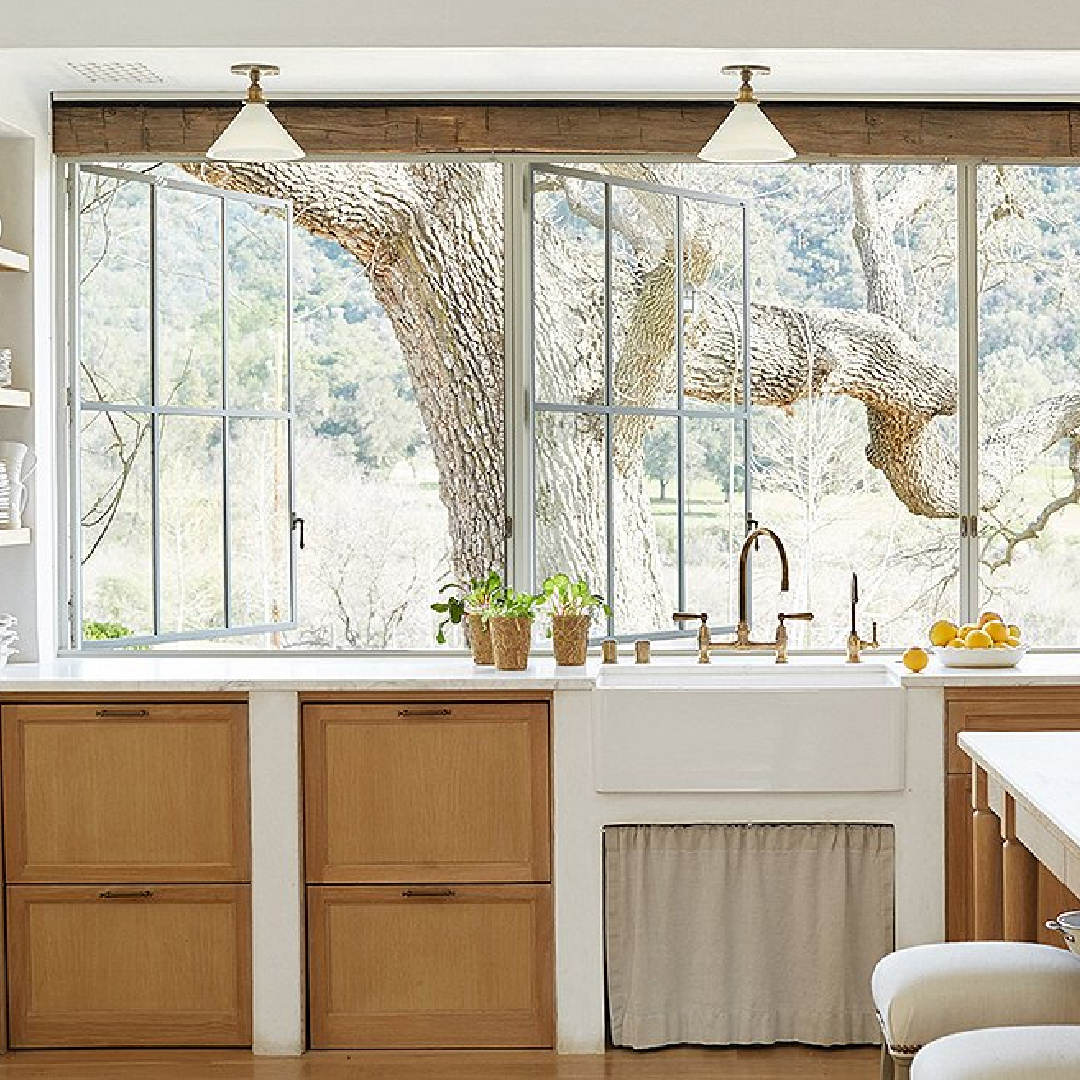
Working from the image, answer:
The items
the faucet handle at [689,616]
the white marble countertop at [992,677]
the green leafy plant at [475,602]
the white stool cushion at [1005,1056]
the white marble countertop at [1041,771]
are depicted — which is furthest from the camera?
the faucet handle at [689,616]

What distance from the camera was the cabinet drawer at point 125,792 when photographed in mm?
4137

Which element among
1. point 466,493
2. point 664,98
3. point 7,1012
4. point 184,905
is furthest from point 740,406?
point 7,1012

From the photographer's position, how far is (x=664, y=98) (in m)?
4.71

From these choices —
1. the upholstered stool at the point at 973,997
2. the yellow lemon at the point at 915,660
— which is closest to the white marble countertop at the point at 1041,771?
the upholstered stool at the point at 973,997

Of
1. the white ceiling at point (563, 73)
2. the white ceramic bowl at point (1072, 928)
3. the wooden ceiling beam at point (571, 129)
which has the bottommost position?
the white ceramic bowl at point (1072, 928)

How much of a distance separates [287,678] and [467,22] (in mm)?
1672

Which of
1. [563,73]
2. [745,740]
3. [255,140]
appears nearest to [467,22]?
[563,73]

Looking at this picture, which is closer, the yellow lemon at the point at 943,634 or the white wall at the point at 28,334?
the yellow lemon at the point at 943,634

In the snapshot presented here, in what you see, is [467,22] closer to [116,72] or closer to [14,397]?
[116,72]

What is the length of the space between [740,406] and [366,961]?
193cm

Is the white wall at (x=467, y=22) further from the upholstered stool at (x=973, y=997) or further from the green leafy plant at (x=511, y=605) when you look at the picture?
the upholstered stool at (x=973, y=997)

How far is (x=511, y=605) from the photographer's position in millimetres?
4348

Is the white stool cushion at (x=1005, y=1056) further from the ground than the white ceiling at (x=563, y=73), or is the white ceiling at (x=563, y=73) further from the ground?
the white ceiling at (x=563, y=73)

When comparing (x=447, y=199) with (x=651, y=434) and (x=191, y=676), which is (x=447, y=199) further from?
(x=191, y=676)
